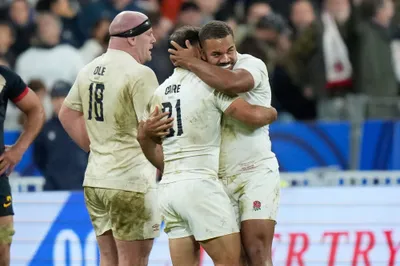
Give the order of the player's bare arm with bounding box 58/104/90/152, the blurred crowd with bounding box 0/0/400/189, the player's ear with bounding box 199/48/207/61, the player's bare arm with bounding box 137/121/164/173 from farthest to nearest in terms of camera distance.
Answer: the blurred crowd with bounding box 0/0/400/189 → the player's bare arm with bounding box 58/104/90/152 → the player's bare arm with bounding box 137/121/164/173 → the player's ear with bounding box 199/48/207/61

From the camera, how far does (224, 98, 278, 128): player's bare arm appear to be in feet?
26.3

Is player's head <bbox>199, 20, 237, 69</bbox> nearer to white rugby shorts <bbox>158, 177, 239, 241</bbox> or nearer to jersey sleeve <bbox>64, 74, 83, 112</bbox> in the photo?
white rugby shorts <bbox>158, 177, 239, 241</bbox>

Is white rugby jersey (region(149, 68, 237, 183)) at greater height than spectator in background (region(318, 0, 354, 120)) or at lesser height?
greater

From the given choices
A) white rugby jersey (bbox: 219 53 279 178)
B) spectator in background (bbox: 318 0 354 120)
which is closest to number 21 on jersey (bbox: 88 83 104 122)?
white rugby jersey (bbox: 219 53 279 178)

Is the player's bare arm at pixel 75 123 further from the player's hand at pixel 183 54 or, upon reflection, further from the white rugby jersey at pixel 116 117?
the player's hand at pixel 183 54

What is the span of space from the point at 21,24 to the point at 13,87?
7.83 m

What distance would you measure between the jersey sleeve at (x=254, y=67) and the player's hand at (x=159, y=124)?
0.66 meters

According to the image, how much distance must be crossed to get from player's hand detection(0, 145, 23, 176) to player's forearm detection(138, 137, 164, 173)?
151 centimetres

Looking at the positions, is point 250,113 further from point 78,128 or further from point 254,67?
point 78,128

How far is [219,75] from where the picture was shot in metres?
7.97

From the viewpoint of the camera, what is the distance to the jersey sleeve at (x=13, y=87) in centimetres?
937

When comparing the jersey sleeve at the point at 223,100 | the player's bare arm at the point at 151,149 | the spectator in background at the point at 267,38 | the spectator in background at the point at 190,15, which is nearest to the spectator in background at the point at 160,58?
the spectator in background at the point at 190,15

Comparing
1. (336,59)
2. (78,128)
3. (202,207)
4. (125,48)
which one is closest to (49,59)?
(336,59)

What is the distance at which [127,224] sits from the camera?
890cm
